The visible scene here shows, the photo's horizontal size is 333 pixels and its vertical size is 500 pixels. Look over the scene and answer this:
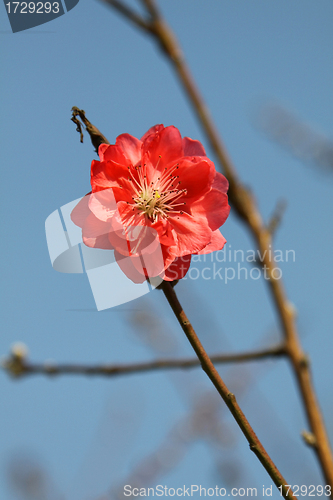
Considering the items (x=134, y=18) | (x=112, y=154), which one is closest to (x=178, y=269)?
(x=112, y=154)

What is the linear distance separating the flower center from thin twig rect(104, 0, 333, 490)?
0.26 meters

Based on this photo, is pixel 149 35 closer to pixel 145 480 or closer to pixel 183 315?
pixel 183 315

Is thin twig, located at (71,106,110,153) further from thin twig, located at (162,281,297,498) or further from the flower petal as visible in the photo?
thin twig, located at (162,281,297,498)

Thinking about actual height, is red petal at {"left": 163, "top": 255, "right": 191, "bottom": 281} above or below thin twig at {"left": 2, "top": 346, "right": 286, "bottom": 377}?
above

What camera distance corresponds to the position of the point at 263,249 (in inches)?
57.4

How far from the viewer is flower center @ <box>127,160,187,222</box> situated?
1174 mm

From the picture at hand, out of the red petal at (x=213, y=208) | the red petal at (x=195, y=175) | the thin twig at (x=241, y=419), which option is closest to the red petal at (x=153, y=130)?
the red petal at (x=195, y=175)

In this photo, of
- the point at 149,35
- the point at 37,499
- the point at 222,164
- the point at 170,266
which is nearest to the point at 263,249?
Answer: the point at 222,164

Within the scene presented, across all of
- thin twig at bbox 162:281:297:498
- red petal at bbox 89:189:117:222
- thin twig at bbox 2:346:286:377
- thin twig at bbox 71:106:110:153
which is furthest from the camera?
thin twig at bbox 2:346:286:377

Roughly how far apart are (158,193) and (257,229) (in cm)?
44

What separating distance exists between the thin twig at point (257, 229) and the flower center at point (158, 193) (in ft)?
0.86

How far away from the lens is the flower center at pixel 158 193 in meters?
1.17

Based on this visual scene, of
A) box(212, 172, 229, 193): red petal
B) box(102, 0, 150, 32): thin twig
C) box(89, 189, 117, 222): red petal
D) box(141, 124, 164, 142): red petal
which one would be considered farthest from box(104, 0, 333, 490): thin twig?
box(89, 189, 117, 222): red petal

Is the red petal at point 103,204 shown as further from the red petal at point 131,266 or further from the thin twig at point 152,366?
the thin twig at point 152,366
